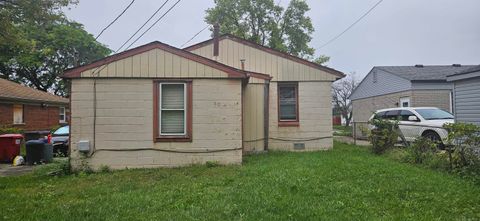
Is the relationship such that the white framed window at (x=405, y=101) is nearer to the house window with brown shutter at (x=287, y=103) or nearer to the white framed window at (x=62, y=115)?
the house window with brown shutter at (x=287, y=103)

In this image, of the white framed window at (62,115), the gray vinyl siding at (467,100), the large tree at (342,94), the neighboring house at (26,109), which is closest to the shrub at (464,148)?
the gray vinyl siding at (467,100)

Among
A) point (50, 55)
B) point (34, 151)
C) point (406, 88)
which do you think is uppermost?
point (50, 55)

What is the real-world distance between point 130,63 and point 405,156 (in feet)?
25.3

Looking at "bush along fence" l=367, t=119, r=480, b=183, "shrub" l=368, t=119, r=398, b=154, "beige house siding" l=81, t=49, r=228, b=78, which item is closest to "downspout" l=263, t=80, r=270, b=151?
"shrub" l=368, t=119, r=398, b=154

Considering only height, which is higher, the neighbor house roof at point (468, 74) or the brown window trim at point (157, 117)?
the neighbor house roof at point (468, 74)

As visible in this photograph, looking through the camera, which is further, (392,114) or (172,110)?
(392,114)

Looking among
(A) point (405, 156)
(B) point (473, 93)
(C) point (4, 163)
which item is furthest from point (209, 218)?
(C) point (4, 163)

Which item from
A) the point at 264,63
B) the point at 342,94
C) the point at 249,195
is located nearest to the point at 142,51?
the point at 249,195

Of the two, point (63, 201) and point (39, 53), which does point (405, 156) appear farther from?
point (39, 53)

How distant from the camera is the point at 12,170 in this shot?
386 inches

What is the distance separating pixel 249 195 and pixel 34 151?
27.9ft

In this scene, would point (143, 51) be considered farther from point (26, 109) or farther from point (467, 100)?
point (26, 109)

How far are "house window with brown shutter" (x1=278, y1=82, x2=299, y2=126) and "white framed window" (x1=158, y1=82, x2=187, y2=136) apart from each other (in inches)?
193

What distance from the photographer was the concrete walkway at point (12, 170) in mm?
9155
